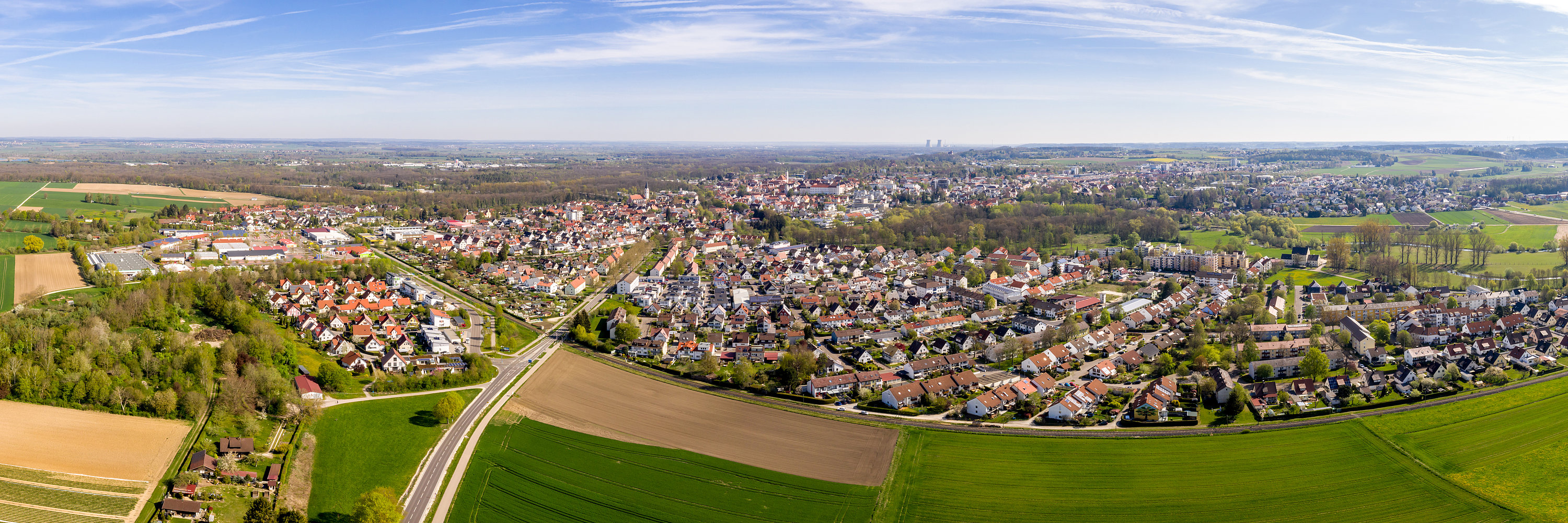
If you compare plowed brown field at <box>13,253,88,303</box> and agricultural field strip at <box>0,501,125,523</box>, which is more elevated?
plowed brown field at <box>13,253,88,303</box>

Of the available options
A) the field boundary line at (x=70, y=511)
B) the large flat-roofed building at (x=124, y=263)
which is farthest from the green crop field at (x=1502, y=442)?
the large flat-roofed building at (x=124, y=263)

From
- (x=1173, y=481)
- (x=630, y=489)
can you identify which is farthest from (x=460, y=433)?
(x=1173, y=481)

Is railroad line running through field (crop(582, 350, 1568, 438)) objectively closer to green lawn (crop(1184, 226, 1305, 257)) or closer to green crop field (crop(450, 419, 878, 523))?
green crop field (crop(450, 419, 878, 523))

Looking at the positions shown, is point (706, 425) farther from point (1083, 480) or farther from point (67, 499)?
point (67, 499)

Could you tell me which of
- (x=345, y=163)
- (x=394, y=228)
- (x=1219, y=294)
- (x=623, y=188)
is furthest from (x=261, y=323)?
(x=345, y=163)

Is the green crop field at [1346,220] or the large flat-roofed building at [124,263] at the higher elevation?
the green crop field at [1346,220]

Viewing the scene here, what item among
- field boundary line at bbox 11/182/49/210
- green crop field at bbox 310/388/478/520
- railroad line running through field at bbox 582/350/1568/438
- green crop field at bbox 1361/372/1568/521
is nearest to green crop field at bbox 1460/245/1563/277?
railroad line running through field at bbox 582/350/1568/438

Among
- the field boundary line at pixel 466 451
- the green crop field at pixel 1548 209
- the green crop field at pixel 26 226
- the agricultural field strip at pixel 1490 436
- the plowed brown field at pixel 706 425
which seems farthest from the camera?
the green crop field at pixel 1548 209

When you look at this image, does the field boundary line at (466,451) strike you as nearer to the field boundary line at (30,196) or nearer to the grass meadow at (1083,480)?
the grass meadow at (1083,480)
